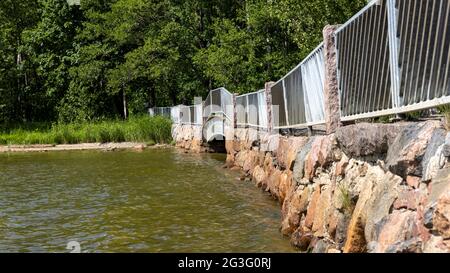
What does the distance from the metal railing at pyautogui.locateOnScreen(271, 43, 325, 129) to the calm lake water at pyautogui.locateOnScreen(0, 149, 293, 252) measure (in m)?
1.84

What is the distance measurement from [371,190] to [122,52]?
34.9 metres

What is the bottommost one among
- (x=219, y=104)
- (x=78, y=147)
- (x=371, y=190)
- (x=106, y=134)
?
(x=78, y=147)

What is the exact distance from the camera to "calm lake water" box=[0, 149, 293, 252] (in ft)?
26.4

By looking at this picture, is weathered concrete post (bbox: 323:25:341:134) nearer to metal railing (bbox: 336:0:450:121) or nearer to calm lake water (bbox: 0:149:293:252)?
metal railing (bbox: 336:0:450:121)

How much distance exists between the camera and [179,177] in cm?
1569

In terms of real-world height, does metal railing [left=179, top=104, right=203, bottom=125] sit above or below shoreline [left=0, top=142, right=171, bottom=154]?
above

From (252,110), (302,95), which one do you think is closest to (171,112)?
(252,110)

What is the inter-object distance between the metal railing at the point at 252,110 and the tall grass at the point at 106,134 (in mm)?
11979

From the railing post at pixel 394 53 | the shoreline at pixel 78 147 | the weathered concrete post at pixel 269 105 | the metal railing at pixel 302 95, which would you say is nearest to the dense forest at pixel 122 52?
the shoreline at pixel 78 147

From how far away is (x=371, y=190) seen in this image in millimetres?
4895

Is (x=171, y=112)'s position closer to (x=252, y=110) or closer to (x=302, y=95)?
(x=252, y=110)

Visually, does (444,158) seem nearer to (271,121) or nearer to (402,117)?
(402,117)

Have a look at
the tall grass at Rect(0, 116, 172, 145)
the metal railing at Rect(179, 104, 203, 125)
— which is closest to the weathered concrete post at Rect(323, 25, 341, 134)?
the metal railing at Rect(179, 104, 203, 125)

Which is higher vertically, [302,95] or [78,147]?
[302,95]
